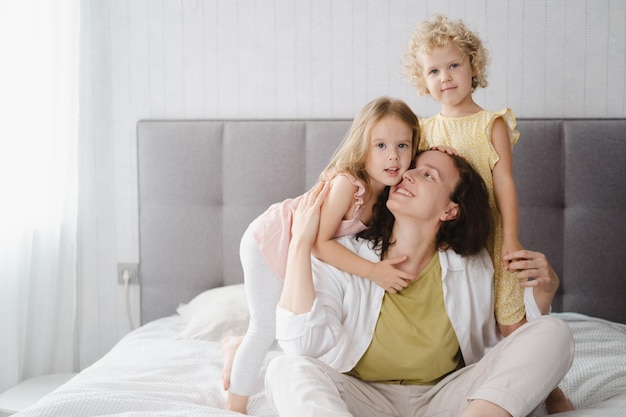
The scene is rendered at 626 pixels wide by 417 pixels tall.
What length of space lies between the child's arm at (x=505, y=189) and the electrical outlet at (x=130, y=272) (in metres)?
1.70

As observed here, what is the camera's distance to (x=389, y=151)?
70.1 inches

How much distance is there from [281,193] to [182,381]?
96 cm

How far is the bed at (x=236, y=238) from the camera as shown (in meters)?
1.93

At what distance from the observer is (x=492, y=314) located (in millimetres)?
1774

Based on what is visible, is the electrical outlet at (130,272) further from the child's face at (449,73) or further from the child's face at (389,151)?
the child's face at (449,73)

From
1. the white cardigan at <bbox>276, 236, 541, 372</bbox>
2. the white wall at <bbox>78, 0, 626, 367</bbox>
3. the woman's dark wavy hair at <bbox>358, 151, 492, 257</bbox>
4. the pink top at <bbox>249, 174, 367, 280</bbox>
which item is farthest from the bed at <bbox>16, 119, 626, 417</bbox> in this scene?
the woman's dark wavy hair at <bbox>358, 151, 492, 257</bbox>

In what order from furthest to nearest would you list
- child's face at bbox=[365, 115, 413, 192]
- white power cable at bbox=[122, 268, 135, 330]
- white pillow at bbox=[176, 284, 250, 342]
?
white power cable at bbox=[122, 268, 135, 330] < white pillow at bbox=[176, 284, 250, 342] < child's face at bbox=[365, 115, 413, 192]

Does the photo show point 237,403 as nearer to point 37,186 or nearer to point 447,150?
point 447,150

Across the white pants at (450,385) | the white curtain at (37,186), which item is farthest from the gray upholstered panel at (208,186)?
the white pants at (450,385)

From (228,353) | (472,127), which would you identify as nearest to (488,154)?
(472,127)

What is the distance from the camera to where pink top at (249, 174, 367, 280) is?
5.99 feet

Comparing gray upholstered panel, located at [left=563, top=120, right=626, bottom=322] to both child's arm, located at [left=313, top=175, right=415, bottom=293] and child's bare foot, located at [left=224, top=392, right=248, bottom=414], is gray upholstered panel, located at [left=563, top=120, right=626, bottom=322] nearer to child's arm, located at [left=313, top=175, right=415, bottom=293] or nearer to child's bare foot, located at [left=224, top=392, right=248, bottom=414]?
child's arm, located at [left=313, top=175, right=415, bottom=293]

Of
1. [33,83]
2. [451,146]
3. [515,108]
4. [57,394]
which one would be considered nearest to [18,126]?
[33,83]

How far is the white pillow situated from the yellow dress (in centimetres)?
94
